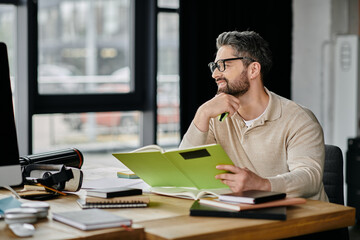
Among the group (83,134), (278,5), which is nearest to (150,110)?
(83,134)

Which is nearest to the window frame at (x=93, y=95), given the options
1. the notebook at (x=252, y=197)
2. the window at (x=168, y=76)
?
the window at (x=168, y=76)

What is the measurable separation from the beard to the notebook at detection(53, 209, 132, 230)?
96 cm

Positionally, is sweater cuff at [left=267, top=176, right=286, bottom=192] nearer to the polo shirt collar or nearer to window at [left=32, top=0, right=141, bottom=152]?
the polo shirt collar

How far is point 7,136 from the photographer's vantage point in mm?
1688

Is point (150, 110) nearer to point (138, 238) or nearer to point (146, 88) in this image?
point (146, 88)

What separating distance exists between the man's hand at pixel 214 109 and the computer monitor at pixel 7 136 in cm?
82

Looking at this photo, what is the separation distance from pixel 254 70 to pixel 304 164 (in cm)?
54

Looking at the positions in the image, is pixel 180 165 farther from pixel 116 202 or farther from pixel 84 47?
pixel 84 47

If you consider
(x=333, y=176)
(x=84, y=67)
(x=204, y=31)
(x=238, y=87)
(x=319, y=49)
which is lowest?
(x=333, y=176)

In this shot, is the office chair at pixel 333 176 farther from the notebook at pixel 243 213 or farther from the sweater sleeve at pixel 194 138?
the notebook at pixel 243 213

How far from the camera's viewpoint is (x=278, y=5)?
4.78 m

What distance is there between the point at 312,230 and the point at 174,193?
0.49m

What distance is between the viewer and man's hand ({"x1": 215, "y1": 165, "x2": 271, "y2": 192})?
1.82 meters

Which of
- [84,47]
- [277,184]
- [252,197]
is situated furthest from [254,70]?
[84,47]
